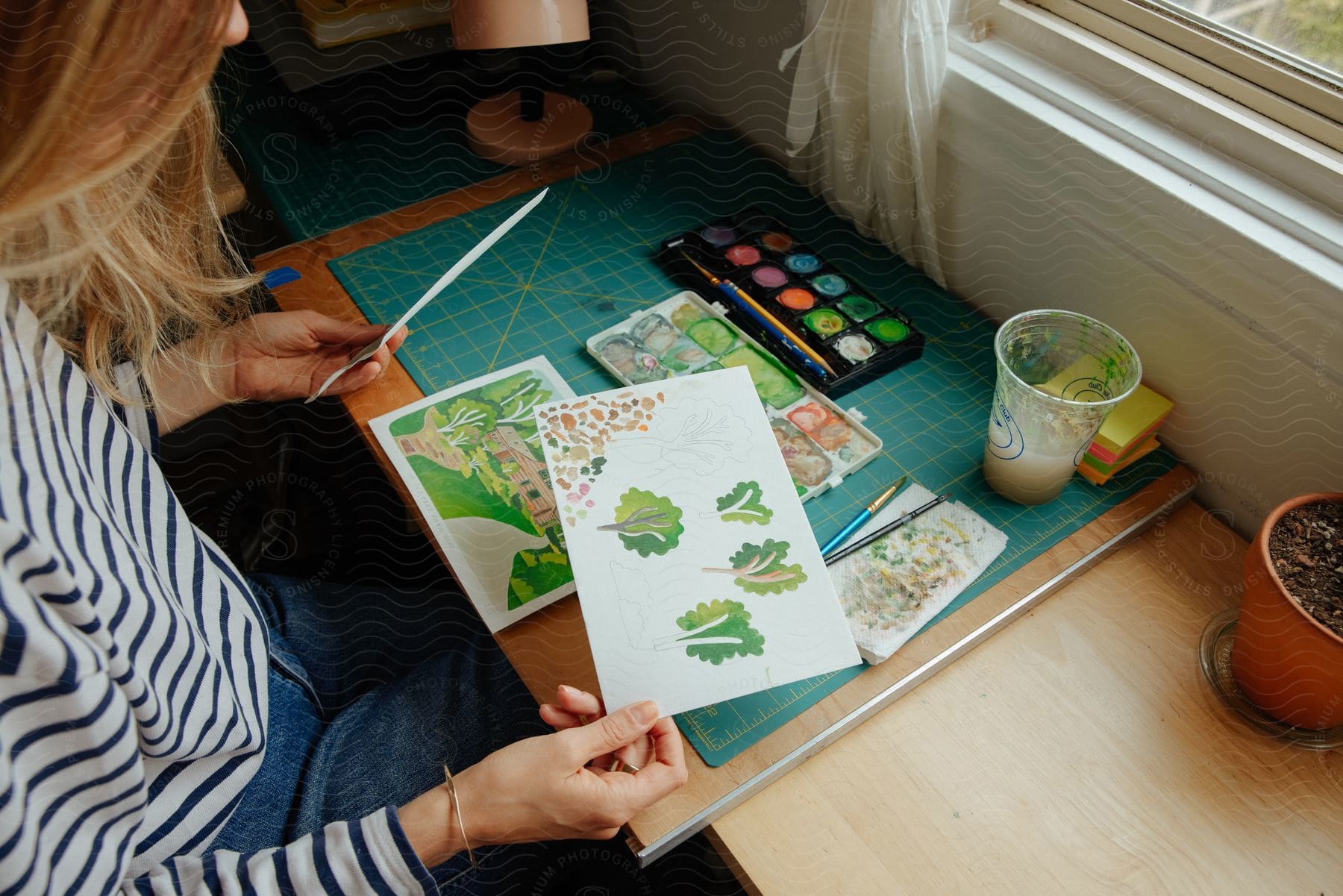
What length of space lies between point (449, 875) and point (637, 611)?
0.28m

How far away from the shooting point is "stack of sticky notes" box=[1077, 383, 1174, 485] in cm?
80

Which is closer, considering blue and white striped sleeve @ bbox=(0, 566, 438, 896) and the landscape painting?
blue and white striped sleeve @ bbox=(0, 566, 438, 896)

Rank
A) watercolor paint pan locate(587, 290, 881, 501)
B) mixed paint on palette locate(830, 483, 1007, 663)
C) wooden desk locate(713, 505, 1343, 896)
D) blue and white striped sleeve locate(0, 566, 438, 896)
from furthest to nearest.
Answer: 1. watercolor paint pan locate(587, 290, 881, 501)
2. mixed paint on palette locate(830, 483, 1007, 663)
3. wooden desk locate(713, 505, 1343, 896)
4. blue and white striped sleeve locate(0, 566, 438, 896)

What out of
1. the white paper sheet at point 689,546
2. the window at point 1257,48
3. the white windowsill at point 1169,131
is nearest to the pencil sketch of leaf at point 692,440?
the white paper sheet at point 689,546

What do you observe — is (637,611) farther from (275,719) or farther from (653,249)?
(653,249)

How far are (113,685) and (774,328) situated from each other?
2.16 ft

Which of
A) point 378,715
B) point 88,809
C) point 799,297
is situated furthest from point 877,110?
point 88,809

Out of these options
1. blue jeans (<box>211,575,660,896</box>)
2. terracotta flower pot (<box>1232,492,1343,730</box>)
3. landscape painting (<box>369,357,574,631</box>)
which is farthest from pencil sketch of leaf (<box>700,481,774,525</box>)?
terracotta flower pot (<box>1232,492,1343,730</box>)

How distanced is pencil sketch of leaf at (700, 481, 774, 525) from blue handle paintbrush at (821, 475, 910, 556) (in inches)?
2.8

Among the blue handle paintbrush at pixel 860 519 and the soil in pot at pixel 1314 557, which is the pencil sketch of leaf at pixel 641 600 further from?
the soil in pot at pixel 1314 557

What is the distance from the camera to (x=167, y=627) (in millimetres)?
607

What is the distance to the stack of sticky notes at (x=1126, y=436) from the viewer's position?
31.3 inches

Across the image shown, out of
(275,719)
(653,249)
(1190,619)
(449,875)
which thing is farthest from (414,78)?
(1190,619)

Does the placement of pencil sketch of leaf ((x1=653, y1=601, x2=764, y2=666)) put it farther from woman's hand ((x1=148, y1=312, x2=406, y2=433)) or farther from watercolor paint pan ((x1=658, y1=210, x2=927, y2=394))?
woman's hand ((x1=148, y1=312, x2=406, y2=433))
